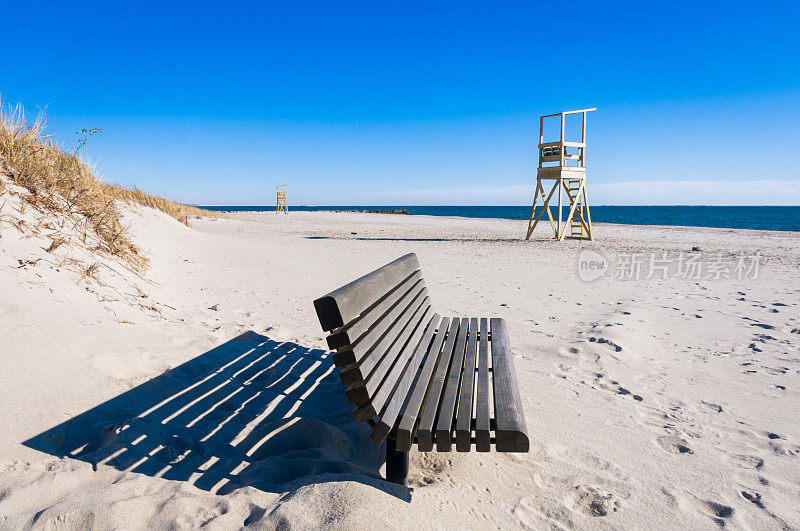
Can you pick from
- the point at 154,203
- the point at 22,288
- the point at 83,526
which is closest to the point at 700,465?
the point at 83,526

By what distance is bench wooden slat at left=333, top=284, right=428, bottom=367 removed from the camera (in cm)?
197

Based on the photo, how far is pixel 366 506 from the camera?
190 centimetres

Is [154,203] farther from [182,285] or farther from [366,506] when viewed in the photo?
[366,506]

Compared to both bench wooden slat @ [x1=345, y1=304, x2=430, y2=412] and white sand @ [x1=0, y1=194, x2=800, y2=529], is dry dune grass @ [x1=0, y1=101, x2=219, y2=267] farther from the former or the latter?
bench wooden slat @ [x1=345, y1=304, x2=430, y2=412]

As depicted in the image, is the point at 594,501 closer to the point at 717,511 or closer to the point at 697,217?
the point at 717,511

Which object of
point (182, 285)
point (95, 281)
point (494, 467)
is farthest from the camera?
point (182, 285)

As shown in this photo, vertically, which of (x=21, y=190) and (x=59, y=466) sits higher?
(x=21, y=190)

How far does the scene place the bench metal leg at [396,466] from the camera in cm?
220

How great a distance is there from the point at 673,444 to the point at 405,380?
165 centimetres

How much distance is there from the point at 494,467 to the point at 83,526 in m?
1.86

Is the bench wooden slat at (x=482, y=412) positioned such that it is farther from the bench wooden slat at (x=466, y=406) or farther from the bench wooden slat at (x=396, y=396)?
the bench wooden slat at (x=396, y=396)

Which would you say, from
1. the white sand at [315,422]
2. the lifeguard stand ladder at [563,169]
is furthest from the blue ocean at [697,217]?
the white sand at [315,422]

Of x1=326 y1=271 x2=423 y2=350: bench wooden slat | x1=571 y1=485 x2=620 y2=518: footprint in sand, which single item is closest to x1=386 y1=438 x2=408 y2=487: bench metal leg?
x1=326 y1=271 x2=423 y2=350: bench wooden slat

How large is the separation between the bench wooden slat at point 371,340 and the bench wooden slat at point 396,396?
203 mm
